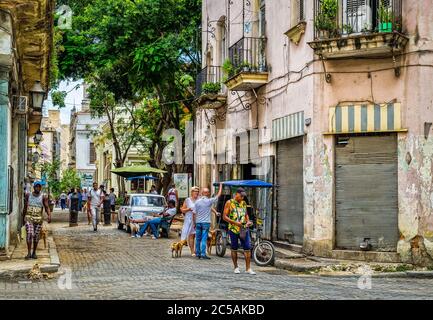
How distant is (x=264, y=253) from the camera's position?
17.2 m

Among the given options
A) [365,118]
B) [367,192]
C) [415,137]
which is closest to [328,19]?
[365,118]

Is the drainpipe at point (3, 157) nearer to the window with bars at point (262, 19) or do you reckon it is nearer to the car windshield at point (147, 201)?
the window with bars at point (262, 19)

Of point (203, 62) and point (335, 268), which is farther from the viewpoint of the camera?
point (203, 62)

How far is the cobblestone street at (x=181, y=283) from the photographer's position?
11.7m

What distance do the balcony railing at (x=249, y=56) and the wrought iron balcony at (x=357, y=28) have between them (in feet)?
13.4

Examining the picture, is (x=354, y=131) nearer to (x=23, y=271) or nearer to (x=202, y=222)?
(x=202, y=222)

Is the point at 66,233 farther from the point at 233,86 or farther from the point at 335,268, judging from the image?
the point at 335,268

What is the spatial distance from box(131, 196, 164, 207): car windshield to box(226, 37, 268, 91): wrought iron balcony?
23.6 ft

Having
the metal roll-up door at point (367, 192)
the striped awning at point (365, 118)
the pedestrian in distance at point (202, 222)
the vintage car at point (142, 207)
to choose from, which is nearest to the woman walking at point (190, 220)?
the pedestrian in distance at point (202, 222)

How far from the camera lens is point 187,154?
3488 cm

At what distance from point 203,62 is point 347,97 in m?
12.4

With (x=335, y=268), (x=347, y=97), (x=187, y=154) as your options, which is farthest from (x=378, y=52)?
(x=187, y=154)

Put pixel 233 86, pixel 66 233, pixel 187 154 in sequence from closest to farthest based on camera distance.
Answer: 1. pixel 233 86
2. pixel 66 233
3. pixel 187 154

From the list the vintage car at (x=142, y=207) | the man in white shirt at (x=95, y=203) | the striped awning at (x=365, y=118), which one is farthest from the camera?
the man in white shirt at (x=95, y=203)
